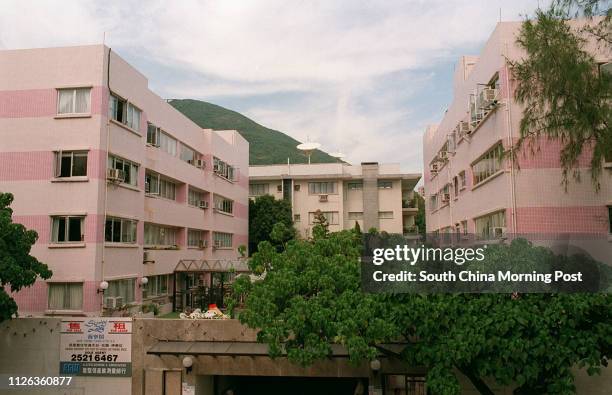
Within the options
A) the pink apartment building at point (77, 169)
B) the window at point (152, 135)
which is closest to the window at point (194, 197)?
the window at point (152, 135)

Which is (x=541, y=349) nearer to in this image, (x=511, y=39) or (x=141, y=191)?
(x=511, y=39)

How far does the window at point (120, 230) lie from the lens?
21391 mm

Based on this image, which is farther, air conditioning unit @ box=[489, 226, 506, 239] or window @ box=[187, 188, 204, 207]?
window @ box=[187, 188, 204, 207]

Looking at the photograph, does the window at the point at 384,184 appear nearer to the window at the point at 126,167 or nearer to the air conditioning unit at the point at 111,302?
the window at the point at 126,167

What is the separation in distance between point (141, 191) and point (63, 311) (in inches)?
270

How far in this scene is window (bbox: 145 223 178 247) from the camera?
26681 millimetres

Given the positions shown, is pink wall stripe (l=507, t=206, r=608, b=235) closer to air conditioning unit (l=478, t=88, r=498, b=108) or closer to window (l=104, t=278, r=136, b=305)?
air conditioning unit (l=478, t=88, r=498, b=108)

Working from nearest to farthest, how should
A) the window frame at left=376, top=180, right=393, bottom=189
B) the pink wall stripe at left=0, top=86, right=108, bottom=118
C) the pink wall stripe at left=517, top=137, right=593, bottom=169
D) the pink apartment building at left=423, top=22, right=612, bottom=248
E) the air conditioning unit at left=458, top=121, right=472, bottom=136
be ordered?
1. the pink apartment building at left=423, top=22, right=612, bottom=248
2. the pink wall stripe at left=517, top=137, right=593, bottom=169
3. the pink wall stripe at left=0, top=86, right=108, bottom=118
4. the air conditioning unit at left=458, top=121, right=472, bottom=136
5. the window frame at left=376, top=180, right=393, bottom=189

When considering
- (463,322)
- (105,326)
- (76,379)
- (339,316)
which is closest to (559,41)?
(463,322)

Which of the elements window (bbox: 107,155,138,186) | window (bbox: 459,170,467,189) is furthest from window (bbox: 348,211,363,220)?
window (bbox: 107,155,138,186)

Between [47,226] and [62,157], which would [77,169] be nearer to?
[62,157]

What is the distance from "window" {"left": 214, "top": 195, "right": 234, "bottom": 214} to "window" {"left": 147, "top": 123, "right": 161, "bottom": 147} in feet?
33.8

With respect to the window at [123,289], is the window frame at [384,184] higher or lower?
higher

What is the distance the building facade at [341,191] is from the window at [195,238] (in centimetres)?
1638
